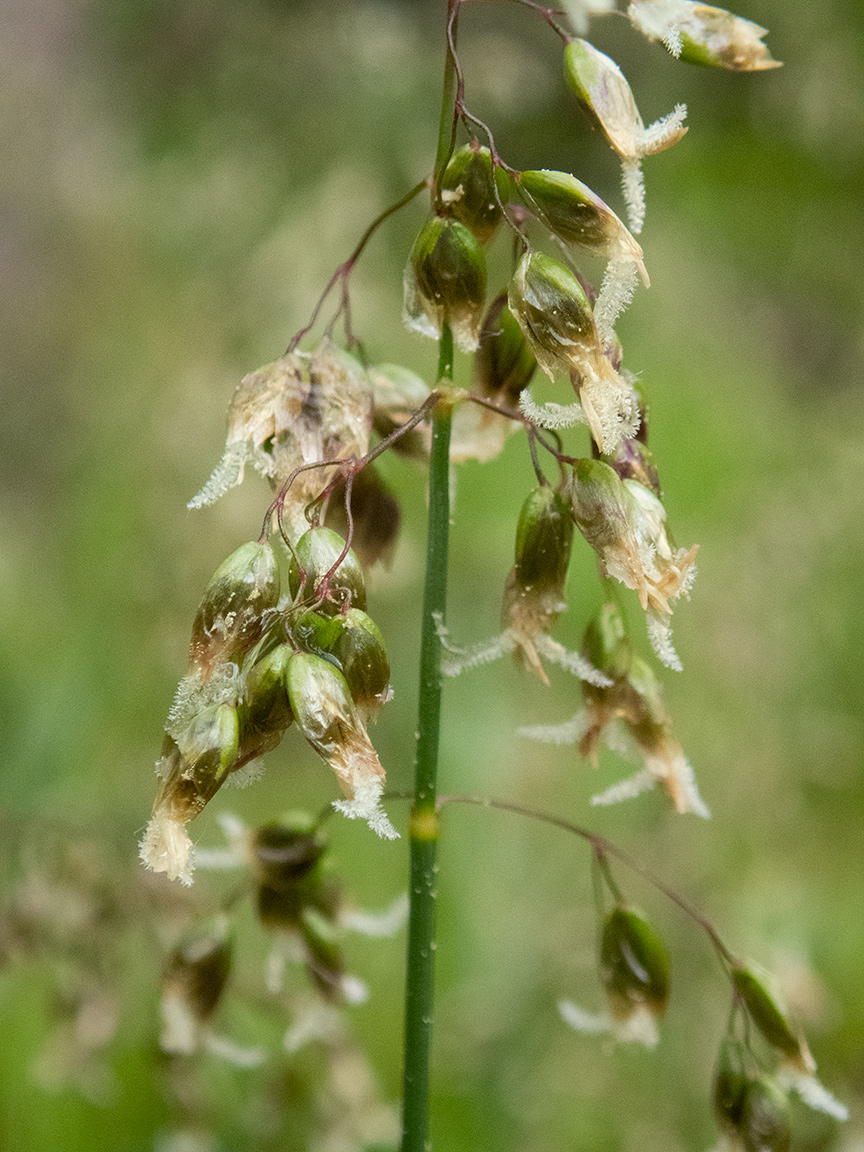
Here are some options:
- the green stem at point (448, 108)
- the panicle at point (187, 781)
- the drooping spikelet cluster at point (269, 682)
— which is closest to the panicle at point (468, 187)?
the green stem at point (448, 108)

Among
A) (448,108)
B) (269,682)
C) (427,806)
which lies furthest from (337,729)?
(448,108)

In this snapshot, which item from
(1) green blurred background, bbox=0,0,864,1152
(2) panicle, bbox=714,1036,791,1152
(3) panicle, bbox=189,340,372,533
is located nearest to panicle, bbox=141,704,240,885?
(3) panicle, bbox=189,340,372,533

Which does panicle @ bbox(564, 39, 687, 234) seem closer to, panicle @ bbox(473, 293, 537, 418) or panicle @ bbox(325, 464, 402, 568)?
panicle @ bbox(473, 293, 537, 418)

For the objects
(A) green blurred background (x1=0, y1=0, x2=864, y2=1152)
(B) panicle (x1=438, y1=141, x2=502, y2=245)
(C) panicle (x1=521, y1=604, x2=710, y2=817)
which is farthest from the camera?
(A) green blurred background (x1=0, y1=0, x2=864, y2=1152)

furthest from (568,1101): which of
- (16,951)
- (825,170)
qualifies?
(825,170)

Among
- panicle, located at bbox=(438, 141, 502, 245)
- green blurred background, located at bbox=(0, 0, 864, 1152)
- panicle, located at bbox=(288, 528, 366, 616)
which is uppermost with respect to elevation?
panicle, located at bbox=(438, 141, 502, 245)

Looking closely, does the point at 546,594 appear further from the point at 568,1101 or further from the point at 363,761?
the point at 568,1101
